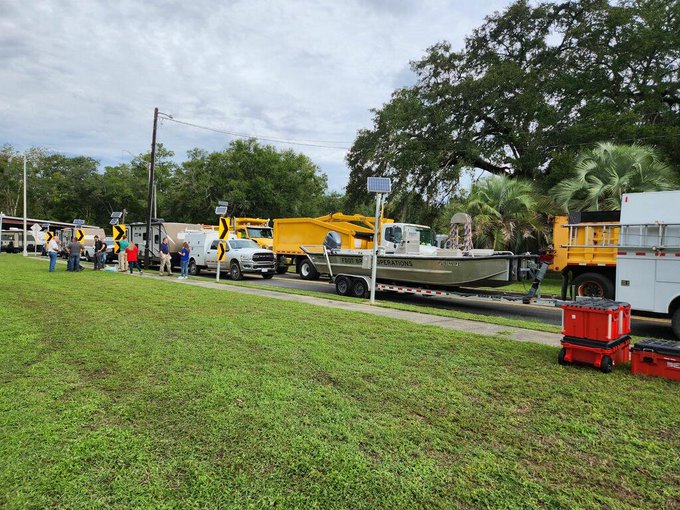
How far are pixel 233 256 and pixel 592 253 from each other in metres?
14.3

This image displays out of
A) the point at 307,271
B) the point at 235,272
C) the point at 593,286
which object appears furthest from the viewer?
the point at 307,271

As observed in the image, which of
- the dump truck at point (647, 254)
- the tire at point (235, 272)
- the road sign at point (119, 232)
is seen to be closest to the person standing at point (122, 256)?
the road sign at point (119, 232)

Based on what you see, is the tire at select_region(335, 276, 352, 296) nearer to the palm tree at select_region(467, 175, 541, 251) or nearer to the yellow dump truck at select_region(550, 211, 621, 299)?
the yellow dump truck at select_region(550, 211, 621, 299)

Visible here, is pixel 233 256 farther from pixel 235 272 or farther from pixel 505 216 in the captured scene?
pixel 505 216

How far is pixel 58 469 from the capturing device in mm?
3096

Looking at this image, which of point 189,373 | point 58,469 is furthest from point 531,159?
point 58,469

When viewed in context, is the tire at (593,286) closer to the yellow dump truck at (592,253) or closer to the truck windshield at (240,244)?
the yellow dump truck at (592,253)

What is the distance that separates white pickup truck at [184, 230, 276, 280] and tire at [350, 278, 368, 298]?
6.77m

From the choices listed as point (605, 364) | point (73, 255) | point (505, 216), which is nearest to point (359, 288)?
point (505, 216)

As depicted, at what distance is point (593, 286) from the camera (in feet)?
36.1

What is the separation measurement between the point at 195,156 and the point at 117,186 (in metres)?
11.8

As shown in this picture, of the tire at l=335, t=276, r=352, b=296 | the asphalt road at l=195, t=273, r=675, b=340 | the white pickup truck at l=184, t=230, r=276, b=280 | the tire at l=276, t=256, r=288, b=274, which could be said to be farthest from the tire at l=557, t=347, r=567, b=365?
the tire at l=276, t=256, r=288, b=274

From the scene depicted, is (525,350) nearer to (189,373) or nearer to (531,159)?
(189,373)

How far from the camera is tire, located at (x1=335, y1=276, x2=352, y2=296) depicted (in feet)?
48.1
